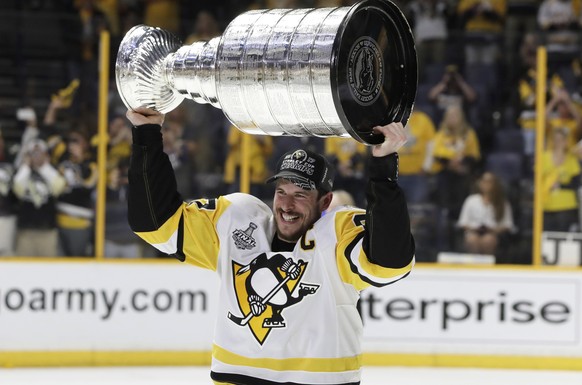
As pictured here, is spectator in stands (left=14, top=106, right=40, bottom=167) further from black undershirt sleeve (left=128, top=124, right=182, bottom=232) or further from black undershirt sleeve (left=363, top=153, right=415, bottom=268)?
black undershirt sleeve (left=363, top=153, right=415, bottom=268)

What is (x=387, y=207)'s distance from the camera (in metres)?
2.98

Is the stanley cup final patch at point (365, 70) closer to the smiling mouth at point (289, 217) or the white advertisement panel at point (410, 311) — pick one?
the smiling mouth at point (289, 217)

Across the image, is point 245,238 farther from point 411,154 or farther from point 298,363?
point 411,154

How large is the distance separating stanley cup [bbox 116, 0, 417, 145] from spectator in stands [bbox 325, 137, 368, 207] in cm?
365

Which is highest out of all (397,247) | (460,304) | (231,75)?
(231,75)

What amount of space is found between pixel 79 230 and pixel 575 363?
11.0ft

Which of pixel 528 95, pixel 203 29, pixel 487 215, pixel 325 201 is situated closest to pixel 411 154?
pixel 487 215

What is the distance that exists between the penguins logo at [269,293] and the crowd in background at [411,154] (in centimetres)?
351

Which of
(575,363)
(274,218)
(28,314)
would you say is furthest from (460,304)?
(274,218)

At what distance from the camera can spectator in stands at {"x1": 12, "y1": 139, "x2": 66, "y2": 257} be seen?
6.79 meters

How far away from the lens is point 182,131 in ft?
23.0

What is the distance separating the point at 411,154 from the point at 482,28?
149 centimetres

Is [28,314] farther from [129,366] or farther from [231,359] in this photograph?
[231,359]

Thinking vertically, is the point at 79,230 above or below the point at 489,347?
above
